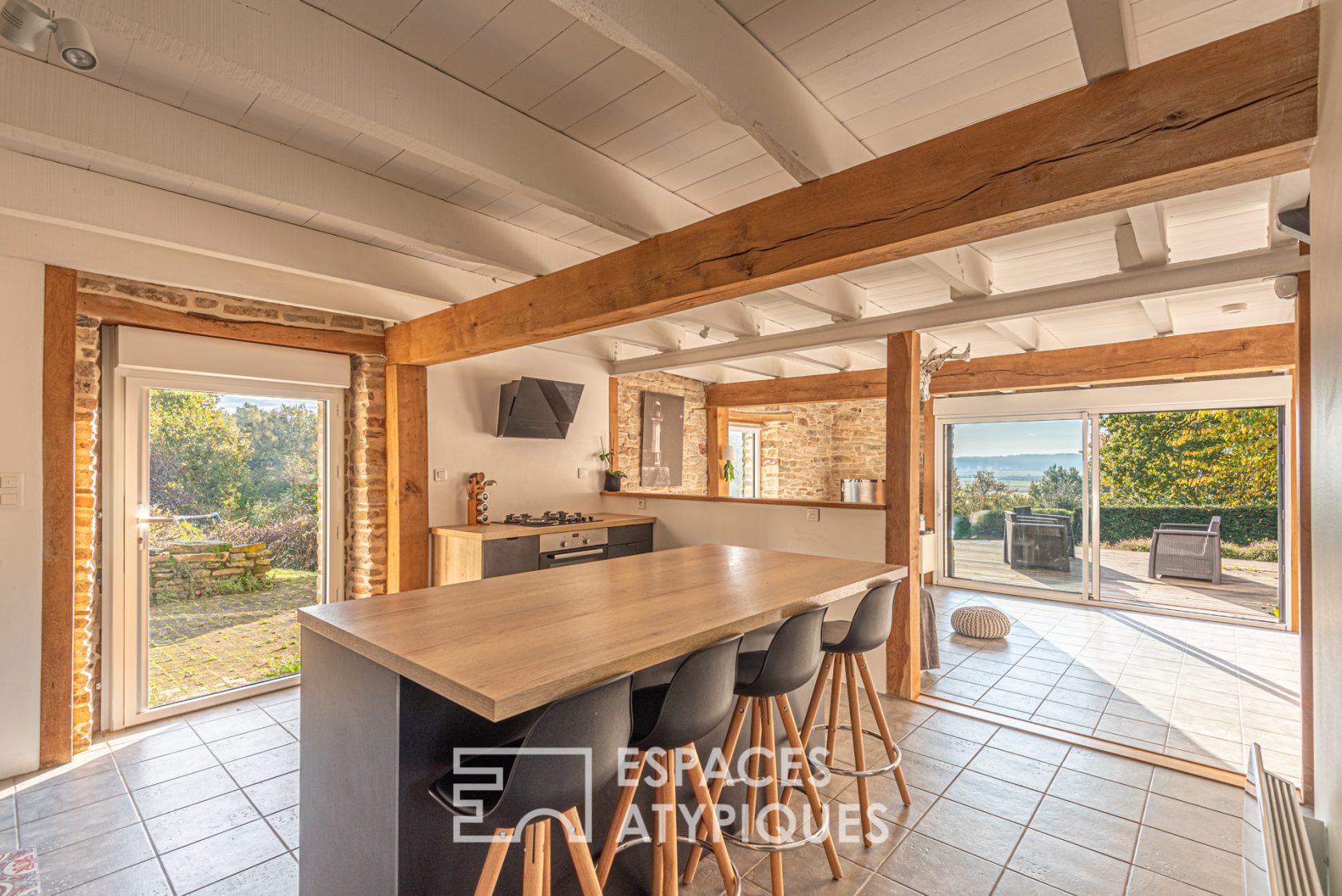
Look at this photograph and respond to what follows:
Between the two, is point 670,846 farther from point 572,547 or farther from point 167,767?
point 572,547

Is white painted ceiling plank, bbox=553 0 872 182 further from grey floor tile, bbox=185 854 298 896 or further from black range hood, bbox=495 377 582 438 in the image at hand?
black range hood, bbox=495 377 582 438

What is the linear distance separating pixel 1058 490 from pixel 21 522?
313 inches

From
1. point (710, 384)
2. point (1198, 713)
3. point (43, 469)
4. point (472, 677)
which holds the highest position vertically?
point (710, 384)

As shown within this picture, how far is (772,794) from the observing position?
2.31 m

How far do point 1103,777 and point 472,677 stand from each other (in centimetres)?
304

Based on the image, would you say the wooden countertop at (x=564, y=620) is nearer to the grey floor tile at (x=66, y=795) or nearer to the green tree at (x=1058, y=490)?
the grey floor tile at (x=66, y=795)

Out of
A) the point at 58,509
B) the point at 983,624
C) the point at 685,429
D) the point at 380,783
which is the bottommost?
the point at 983,624

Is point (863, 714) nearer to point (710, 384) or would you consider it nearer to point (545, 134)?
point (545, 134)

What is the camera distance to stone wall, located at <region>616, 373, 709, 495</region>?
240 inches

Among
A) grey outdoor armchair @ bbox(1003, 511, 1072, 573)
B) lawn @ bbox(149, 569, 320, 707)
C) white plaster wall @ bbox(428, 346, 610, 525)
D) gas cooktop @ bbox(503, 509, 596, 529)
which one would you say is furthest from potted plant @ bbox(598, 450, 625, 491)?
grey outdoor armchair @ bbox(1003, 511, 1072, 573)

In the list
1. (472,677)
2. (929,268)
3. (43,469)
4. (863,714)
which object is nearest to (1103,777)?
(863,714)

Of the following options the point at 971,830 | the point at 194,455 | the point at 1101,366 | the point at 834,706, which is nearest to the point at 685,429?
the point at 1101,366

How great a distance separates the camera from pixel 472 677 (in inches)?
50.6

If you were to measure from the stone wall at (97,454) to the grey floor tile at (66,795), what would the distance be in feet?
1.23
